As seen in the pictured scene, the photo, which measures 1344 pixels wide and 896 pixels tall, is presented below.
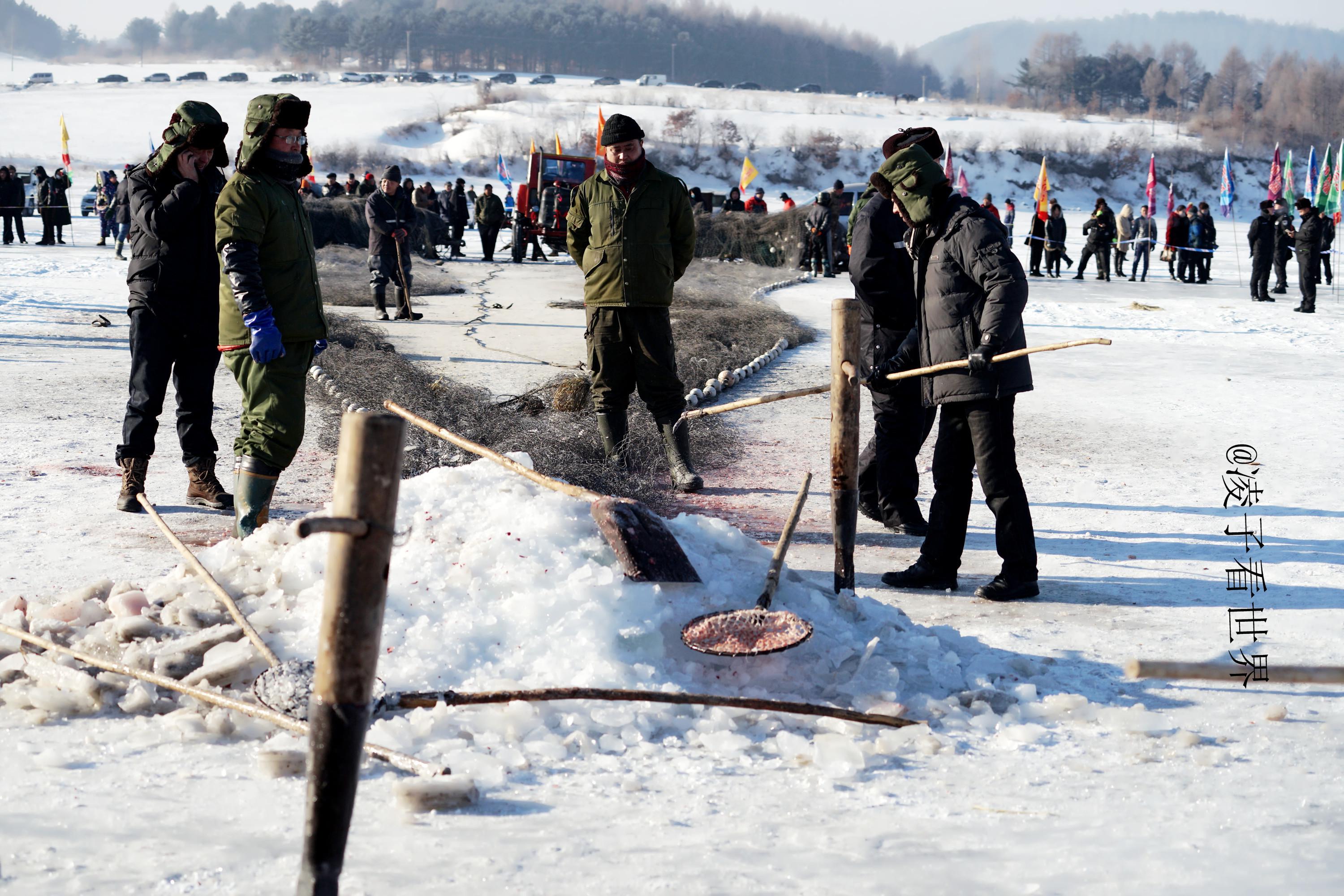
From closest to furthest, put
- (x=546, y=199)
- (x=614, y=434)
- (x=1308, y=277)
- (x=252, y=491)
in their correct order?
1. (x=252, y=491)
2. (x=614, y=434)
3. (x=1308, y=277)
4. (x=546, y=199)

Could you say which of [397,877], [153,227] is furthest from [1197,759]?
[153,227]

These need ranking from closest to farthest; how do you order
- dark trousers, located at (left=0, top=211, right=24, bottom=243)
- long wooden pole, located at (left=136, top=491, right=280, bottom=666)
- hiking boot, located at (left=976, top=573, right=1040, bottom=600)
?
long wooden pole, located at (left=136, top=491, right=280, bottom=666) < hiking boot, located at (left=976, top=573, right=1040, bottom=600) < dark trousers, located at (left=0, top=211, right=24, bottom=243)

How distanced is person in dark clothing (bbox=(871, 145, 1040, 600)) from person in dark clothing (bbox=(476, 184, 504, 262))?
1911cm

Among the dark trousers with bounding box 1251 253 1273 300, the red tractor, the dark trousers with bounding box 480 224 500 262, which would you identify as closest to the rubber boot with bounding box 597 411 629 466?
the dark trousers with bounding box 1251 253 1273 300

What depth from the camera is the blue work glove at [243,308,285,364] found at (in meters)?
4.49

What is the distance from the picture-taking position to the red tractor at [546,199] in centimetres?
2350

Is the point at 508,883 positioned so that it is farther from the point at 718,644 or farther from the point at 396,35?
the point at 396,35

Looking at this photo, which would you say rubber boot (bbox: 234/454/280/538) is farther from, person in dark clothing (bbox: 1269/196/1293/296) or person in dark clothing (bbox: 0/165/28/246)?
person in dark clothing (bbox: 0/165/28/246)

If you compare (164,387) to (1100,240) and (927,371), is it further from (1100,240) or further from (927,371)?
(1100,240)

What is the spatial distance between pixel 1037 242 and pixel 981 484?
1946 centimetres

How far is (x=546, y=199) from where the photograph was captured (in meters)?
23.8

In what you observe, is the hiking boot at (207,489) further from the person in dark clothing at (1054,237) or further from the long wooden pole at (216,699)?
the person in dark clothing at (1054,237)

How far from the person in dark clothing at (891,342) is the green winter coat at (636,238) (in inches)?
33.6

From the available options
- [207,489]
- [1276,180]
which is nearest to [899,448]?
[207,489]
